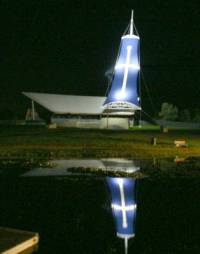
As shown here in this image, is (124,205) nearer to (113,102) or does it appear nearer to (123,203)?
(123,203)

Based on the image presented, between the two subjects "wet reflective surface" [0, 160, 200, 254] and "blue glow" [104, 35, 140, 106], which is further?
"blue glow" [104, 35, 140, 106]

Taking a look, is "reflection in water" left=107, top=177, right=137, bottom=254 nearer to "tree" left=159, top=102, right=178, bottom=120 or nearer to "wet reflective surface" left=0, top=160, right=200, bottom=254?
"wet reflective surface" left=0, top=160, right=200, bottom=254

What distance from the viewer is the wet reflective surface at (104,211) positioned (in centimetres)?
621

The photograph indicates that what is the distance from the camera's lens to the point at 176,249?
6035 mm

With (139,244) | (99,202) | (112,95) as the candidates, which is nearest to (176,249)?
(139,244)

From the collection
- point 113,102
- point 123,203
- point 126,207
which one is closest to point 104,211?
point 126,207

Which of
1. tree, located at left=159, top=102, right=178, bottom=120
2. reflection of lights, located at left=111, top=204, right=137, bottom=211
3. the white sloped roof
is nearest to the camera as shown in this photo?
reflection of lights, located at left=111, top=204, right=137, bottom=211

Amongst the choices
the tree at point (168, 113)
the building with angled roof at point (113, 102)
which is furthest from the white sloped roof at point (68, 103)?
the tree at point (168, 113)

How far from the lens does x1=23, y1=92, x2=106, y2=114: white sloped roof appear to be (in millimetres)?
47031

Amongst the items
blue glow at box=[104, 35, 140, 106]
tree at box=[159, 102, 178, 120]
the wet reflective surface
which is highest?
blue glow at box=[104, 35, 140, 106]

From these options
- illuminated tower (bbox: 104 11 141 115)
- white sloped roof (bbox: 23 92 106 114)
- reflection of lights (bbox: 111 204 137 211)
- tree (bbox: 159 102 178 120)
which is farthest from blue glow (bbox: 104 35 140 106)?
reflection of lights (bbox: 111 204 137 211)

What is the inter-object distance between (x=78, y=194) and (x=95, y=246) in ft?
11.4

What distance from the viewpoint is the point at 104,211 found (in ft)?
26.1

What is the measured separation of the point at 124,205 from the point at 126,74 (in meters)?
37.2
